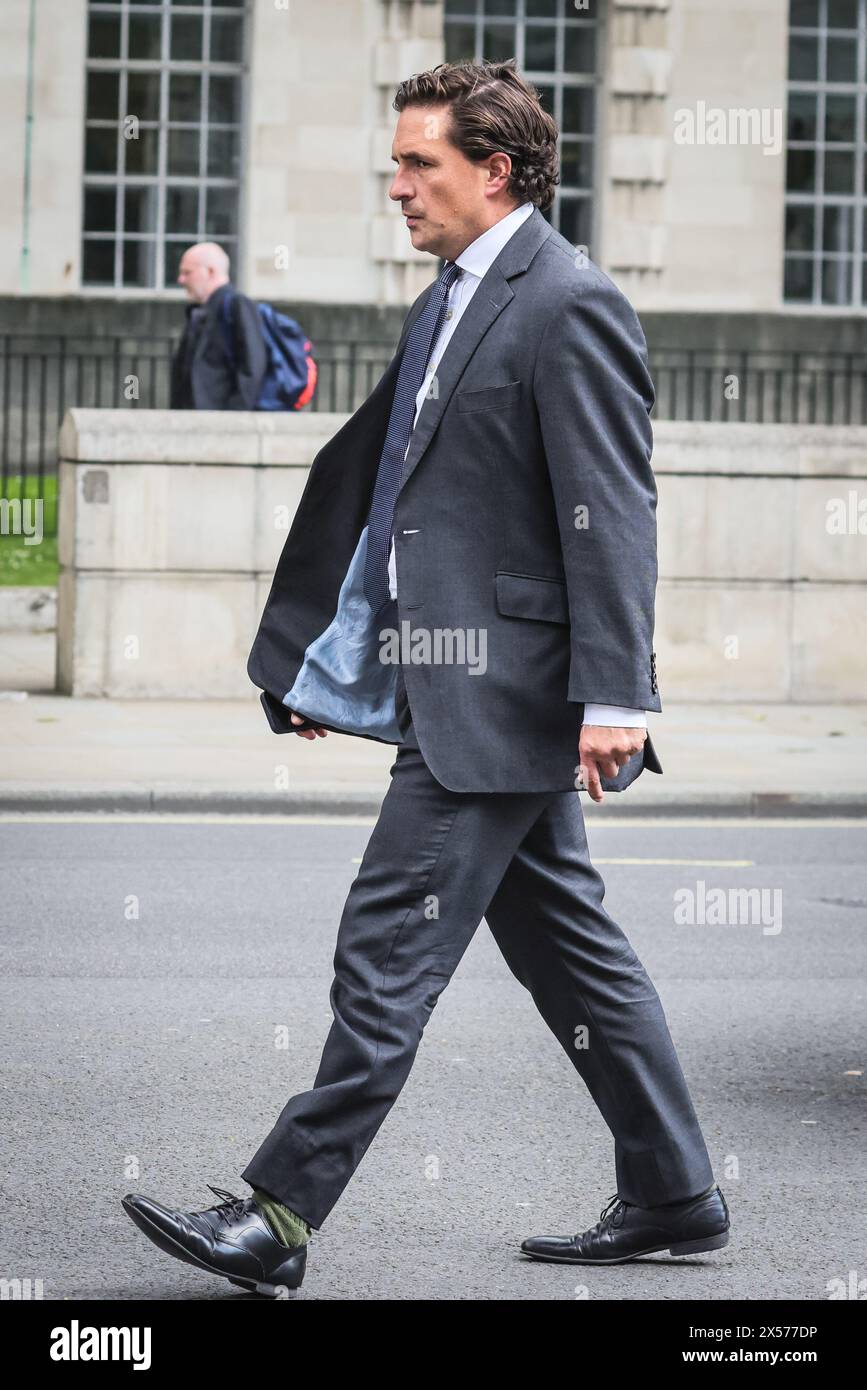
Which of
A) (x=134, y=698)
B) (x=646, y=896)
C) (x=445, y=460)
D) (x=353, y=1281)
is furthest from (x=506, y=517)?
(x=134, y=698)

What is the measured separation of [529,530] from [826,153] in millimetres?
21352

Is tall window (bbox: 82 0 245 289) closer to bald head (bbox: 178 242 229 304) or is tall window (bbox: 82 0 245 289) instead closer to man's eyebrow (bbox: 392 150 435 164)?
bald head (bbox: 178 242 229 304)

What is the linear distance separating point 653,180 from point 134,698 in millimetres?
11734

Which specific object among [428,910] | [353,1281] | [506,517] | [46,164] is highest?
[46,164]

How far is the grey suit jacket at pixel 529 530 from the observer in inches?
150

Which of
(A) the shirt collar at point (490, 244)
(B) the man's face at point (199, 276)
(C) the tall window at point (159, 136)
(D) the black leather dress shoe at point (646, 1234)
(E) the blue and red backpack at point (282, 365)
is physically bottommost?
(D) the black leather dress shoe at point (646, 1234)

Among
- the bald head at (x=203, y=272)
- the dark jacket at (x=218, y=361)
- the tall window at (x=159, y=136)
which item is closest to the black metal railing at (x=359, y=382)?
the tall window at (x=159, y=136)

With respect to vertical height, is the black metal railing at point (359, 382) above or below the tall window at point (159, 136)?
below

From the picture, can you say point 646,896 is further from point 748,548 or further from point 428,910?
point 748,548

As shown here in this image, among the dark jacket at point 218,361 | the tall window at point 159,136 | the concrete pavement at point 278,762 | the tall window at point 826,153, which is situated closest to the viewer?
the concrete pavement at point 278,762

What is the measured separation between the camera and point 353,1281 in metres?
4.09

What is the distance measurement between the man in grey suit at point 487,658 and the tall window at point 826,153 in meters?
20.6

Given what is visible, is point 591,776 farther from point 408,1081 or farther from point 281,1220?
point 408,1081

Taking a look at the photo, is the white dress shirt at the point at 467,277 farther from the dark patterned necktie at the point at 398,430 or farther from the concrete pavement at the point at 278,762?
the concrete pavement at the point at 278,762
